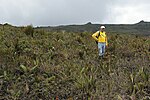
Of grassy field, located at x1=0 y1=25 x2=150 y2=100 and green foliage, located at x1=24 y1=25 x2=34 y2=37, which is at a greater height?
green foliage, located at x1=24 y1=25 x2=34 y2=37

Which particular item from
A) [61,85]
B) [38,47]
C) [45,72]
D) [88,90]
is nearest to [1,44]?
[38,47]

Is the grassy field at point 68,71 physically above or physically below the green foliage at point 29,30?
below

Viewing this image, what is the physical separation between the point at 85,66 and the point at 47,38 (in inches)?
204

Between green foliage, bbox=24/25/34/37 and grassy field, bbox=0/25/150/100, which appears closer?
grassy field, bbox=0/25/150/100

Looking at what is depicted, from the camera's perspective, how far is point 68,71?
472 inches

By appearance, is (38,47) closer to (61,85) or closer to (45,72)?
(45,72)

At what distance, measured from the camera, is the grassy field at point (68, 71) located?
34.3ft

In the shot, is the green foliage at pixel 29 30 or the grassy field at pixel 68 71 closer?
the grassy field at pixel 68 71

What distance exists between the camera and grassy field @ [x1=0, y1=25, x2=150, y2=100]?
34.3ft

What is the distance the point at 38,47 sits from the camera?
49.3 ft

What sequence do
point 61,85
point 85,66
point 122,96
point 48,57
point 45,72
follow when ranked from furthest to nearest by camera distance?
point 48,57 → point 85,66 → point 45,72 → point 61,85 → point 122,96

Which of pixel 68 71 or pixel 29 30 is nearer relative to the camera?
pixel 68 71

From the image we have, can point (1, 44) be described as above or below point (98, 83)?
above

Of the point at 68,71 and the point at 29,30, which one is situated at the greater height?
the point at 29,30
